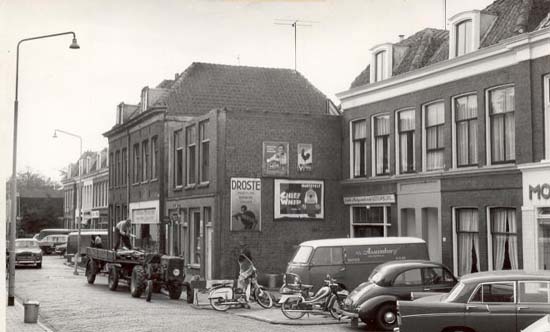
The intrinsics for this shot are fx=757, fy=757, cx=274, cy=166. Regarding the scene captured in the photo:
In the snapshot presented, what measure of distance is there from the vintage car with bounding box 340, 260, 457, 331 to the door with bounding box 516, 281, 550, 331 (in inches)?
181

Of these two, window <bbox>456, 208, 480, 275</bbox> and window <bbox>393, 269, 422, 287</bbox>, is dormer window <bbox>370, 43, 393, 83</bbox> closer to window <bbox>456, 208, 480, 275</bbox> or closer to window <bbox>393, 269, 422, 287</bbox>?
window <bbox>456, 208, 480, 275</bbox>

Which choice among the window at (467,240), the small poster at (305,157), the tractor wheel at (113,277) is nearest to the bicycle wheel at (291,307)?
the window at (467,240)

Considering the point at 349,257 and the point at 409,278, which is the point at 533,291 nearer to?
the point at 409,278

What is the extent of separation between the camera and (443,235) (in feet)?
82.9

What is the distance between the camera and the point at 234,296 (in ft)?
71.6

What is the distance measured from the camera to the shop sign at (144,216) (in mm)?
40938

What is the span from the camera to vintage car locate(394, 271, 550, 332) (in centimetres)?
1277

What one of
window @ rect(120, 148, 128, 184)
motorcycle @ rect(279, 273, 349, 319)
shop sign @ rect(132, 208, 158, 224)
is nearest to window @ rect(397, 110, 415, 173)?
motorcycle @ rect(279, 273, 349, 319)

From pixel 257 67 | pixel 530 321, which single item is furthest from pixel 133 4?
pixel 257 67

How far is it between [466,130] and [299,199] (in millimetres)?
8942

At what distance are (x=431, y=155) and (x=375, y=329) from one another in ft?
34.6

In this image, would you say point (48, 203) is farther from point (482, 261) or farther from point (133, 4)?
point (133, 4)

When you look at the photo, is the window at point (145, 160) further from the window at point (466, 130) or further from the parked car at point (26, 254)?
the window at point (466, 130)

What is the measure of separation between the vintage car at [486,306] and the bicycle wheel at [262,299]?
8.60m
